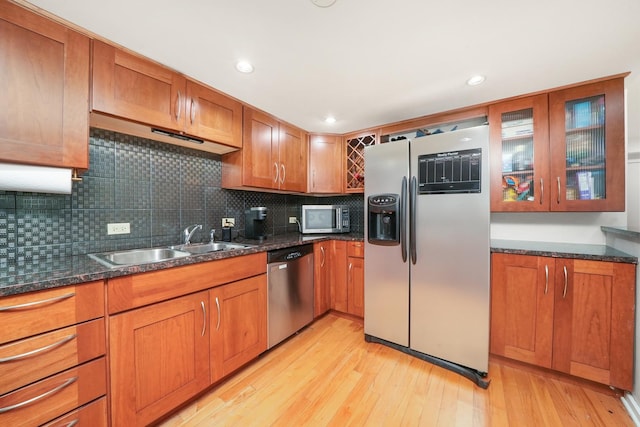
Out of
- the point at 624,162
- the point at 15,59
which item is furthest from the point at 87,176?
the point at 624,162

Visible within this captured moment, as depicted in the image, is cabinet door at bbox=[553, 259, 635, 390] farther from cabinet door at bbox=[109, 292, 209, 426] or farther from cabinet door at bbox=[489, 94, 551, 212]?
cabinet door at bbox=[109, 292, 209, 426]

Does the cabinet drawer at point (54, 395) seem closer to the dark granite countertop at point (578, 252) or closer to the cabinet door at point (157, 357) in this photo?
the cabinet door at point (157, 357)

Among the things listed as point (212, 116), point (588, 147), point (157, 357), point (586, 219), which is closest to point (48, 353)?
point (157, 357)

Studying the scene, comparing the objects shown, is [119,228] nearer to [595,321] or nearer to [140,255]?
[140,255]

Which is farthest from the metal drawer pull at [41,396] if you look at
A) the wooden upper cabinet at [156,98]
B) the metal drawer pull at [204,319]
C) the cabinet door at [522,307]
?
the cabinet door at [522,307]

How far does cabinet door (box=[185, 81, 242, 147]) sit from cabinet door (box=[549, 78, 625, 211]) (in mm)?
2565

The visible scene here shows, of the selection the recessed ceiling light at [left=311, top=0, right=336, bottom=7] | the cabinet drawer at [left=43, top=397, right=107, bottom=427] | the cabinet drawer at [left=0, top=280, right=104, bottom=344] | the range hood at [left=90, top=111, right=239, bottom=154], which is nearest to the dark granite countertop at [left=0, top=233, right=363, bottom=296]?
the cabinet drawer at [left=0, top=280, right=104, bottom=344]

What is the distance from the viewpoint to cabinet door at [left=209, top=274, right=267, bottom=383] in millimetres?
1542

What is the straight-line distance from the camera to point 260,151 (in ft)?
7.40

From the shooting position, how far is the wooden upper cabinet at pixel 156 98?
132 cm

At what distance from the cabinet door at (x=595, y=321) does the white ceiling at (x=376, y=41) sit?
1.34 metres

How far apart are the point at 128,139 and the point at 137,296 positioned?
1.18m

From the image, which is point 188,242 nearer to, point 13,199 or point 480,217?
point 13,199

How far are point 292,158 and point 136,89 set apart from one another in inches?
57.9
